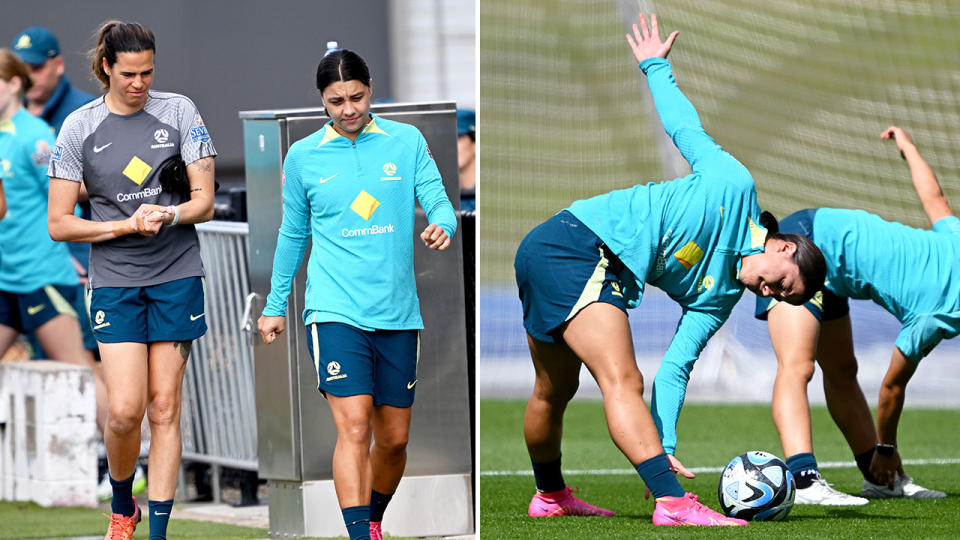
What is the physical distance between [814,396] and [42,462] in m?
7.67

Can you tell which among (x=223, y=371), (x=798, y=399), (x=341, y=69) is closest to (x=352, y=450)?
(x=341, y=69)

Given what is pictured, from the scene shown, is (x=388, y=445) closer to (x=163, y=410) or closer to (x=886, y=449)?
(x=163, y=410)

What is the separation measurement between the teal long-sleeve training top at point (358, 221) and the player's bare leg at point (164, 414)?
0.48m

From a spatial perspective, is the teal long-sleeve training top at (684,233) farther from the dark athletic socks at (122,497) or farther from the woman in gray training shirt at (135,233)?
the dark athletic socks at (122,497)

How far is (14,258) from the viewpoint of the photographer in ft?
26.0

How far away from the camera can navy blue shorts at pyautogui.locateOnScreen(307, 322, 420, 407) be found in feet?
16.2

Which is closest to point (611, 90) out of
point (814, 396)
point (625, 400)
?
point (814, 396)

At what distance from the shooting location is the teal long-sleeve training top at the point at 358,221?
4949 millimetres

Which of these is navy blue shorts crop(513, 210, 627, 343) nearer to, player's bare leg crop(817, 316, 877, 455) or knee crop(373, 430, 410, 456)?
knee crop(373, 430, 410, 456)

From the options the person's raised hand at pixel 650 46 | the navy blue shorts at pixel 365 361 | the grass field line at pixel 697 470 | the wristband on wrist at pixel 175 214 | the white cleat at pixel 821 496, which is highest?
the person's raised hand at pixel 650 46

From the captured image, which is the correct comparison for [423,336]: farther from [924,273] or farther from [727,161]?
[924,273]

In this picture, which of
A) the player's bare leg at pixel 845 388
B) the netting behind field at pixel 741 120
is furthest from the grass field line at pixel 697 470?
the netting behind field at pixel 741 120

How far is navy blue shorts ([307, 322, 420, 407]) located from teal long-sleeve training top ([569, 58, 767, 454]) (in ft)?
2.98

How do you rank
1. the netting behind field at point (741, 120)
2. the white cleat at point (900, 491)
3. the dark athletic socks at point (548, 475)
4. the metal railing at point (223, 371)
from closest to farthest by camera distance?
the dark athletic socks at point (548, 475) → the white cleat at point (900, 491) → the metal railing at point (223, 371) → the netting behind field at point (741, 120)
